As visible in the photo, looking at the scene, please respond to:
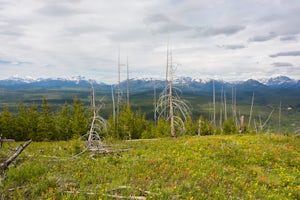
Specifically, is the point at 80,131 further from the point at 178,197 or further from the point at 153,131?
the point at 178,197

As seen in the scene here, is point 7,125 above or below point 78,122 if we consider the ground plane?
below

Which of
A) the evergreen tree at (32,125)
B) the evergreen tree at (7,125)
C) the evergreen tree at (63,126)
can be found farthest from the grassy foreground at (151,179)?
the evergreen tree at (7,125)

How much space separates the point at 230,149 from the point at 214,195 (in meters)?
8.32

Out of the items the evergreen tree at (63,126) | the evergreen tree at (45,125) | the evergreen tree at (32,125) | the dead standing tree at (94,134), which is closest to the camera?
the dead standing tree at (94,134)

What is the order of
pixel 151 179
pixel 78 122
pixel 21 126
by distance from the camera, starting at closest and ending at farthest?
1. pixel 151 179
2. pixel 78 122
3. pixel 21 126

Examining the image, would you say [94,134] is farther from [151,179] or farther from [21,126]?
[21,126]

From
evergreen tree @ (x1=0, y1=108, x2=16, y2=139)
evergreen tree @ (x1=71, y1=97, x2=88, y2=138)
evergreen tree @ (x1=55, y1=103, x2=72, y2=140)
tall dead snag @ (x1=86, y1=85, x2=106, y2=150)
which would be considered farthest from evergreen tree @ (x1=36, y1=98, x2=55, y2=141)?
tall dead snag @ (x1=86, y1=85, x2=106, y2=150)

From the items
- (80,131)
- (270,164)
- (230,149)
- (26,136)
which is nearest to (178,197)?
(270,164)

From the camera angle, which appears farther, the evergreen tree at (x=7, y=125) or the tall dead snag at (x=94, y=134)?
the evergreen tree at (x=7, y=125)

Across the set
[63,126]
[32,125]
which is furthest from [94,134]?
[32,125]

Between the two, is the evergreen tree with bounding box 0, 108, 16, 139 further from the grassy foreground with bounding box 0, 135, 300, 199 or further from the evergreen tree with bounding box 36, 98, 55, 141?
the grassy foreground with bounding box 0, 135, 300, 199

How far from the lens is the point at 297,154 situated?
15.5 m

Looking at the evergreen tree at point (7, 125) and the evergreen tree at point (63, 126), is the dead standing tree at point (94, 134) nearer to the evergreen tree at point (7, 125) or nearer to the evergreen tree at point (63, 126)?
the evergreen tree at point (63, 126)

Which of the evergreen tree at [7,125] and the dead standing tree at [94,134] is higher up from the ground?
the dead standing tree at [94,134]
